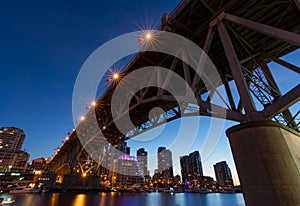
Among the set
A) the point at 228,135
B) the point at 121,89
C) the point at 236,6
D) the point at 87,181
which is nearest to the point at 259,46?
the point at 236,6

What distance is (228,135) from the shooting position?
5.16 metres

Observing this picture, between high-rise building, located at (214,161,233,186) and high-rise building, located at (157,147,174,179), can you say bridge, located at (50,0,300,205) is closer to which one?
high-rise building, located at (157,147,174,179)

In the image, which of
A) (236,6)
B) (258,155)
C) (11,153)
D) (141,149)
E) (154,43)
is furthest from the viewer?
(141,149)

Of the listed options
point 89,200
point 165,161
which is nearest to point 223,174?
point 165,161

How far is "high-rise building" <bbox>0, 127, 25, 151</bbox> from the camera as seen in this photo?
135625 mm

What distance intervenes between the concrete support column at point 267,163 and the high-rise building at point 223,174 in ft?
592

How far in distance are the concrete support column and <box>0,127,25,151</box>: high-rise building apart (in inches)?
6980

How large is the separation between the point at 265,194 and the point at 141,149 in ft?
645

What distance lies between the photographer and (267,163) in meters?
4.15

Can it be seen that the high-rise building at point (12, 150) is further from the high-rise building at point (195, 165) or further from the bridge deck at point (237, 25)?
the high-rise building at point (195, 165)

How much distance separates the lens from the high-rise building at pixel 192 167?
157500 millimetres

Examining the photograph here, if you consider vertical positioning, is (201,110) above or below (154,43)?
below

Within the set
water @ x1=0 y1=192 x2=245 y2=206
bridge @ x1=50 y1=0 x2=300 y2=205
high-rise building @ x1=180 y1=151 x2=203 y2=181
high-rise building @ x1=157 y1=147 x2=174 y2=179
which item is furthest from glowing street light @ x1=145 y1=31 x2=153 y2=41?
high-rise building @ x1=157 y1=147 x2=174 y2=179

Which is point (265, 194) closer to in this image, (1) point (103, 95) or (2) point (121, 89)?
(2) point (121, 89)
